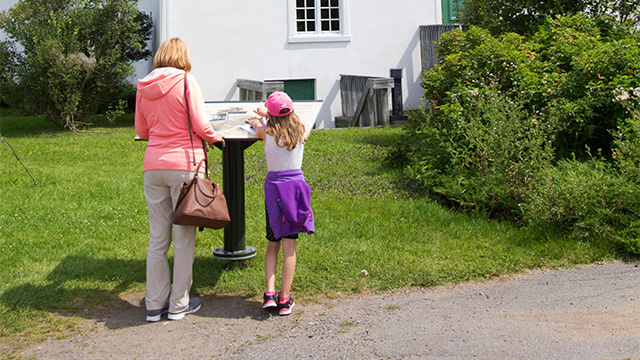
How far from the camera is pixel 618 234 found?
6.16 m

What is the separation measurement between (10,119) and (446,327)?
16773mm

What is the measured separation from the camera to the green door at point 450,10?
16.1 m

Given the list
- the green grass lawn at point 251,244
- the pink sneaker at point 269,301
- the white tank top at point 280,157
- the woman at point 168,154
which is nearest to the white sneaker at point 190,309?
the woman at point 168,154

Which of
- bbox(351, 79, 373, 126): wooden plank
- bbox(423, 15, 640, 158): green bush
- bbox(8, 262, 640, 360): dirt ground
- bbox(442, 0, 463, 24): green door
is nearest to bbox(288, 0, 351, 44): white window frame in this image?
bbox(351, 79, 373, 126): wooden plank

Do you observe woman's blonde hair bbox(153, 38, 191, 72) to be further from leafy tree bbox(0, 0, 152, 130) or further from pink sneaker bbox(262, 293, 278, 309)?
leafy tree bbox(0, 0, 152, 130)

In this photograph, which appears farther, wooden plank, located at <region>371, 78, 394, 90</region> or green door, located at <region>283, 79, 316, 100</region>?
green door, located at <region>283, 79, 316, 100</region>

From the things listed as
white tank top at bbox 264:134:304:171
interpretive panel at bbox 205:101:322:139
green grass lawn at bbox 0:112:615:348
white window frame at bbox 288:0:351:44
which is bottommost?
green grass lawn at bbox 0:112:615:348

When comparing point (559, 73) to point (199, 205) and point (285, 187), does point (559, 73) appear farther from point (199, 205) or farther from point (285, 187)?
point (199, 205)

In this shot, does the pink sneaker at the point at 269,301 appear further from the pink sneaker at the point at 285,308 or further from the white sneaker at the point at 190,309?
the white sneaker at the point at 190,309

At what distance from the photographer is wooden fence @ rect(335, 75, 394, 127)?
1402cm

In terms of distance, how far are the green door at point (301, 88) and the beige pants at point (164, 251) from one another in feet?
36.7

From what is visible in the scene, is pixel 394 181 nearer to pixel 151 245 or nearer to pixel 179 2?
pixel 151 245

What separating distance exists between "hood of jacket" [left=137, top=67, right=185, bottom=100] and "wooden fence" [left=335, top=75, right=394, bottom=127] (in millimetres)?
9390

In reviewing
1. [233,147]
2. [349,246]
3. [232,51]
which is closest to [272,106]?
[233,147]
